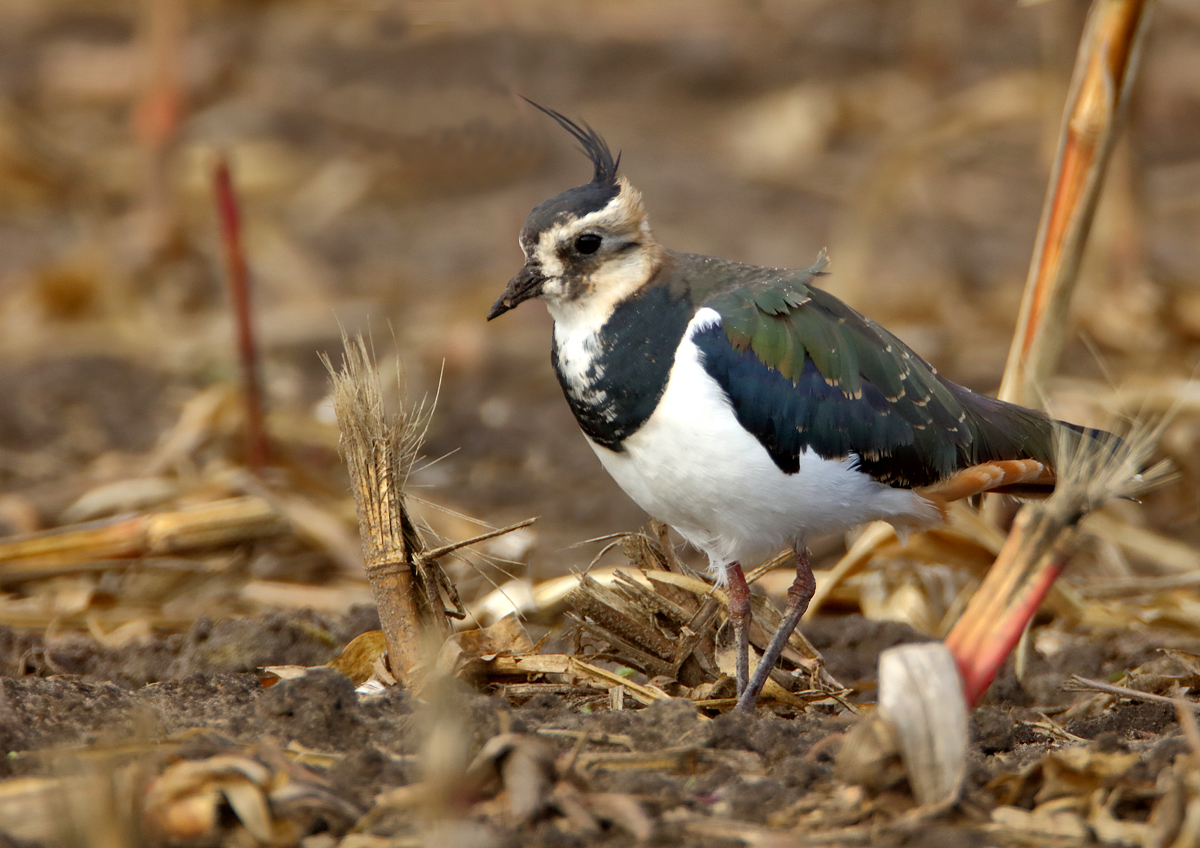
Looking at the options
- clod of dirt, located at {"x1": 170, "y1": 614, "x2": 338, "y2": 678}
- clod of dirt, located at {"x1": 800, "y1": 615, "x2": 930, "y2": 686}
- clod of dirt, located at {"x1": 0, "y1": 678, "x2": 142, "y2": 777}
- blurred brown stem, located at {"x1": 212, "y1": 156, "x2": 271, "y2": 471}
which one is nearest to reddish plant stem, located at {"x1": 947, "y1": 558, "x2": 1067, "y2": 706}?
clod of dirt, located at {"x1": 800, "y1": 615, "x2": 930, "y2": 686}

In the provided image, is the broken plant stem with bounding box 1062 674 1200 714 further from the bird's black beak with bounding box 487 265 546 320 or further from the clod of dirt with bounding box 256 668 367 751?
the clod of dirt with bounding box 256 668 367 751

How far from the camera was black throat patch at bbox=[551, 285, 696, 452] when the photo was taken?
12.2ft

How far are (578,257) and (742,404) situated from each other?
28.9 inches

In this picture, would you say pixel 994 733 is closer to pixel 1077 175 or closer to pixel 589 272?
pixel 589 272

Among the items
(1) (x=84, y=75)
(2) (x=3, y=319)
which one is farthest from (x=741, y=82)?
(2) (x=3, y=319)

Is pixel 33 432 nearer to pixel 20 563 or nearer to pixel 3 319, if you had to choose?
pixel 3 319

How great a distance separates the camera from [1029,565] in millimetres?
2842

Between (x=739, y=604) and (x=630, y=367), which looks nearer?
(x=630, y=367)

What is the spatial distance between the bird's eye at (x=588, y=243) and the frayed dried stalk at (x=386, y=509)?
0.83 metres

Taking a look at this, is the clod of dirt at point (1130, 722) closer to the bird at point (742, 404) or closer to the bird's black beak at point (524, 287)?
the bird at point (742, 404)

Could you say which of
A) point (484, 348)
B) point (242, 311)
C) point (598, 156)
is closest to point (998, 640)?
point (598, 156)

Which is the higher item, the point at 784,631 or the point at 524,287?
the point at 524,287

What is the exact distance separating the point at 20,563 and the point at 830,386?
3.21 m

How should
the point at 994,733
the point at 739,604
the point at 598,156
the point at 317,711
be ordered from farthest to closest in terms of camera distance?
the point at 598,156
the point at 739,604
the point at 994,733
the point at 317,711
